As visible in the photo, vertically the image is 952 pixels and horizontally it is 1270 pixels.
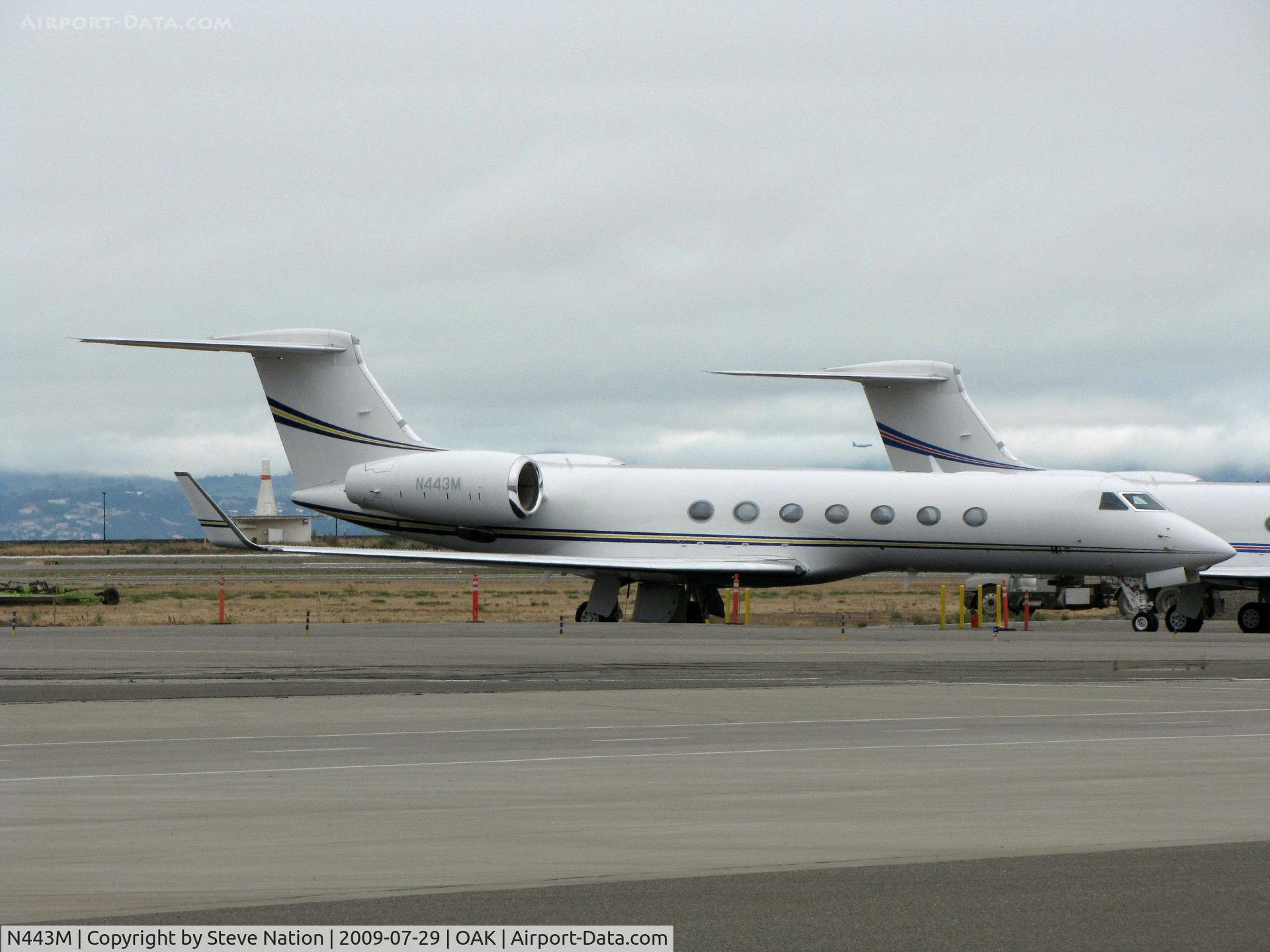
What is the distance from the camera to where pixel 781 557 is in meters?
35.1

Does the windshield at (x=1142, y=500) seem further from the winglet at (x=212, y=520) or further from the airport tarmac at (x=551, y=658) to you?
the winglet at (x=212, y=520)

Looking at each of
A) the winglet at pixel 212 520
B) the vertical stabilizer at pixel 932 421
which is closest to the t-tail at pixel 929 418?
the vertical stabilizer at pixel 932 421

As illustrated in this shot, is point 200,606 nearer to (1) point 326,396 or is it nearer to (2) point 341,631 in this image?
(1) point 326,396

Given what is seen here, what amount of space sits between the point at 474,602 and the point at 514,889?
3001 centimetres

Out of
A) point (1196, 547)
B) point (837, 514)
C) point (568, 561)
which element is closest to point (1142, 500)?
point (1196, 547)

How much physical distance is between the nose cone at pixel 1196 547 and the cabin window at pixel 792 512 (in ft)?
23.3

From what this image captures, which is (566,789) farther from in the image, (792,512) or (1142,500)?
(792,512)

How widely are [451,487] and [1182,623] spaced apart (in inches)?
579

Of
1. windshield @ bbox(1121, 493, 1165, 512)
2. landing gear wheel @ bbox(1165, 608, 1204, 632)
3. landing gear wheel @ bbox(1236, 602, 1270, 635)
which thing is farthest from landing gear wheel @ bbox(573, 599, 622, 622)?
landing gear wheel @ bbox(1236, 602, 1270, 635)

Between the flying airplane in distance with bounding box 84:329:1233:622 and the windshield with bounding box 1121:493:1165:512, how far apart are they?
0.33ft

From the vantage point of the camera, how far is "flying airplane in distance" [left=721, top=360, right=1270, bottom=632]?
112 ft

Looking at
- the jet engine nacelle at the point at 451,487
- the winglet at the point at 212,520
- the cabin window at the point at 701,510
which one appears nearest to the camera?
the winglet at the point at 212,520

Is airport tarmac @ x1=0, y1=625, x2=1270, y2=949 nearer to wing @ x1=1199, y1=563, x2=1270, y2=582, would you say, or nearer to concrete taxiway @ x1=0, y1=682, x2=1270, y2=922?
concrete taxiway @ x1=0, y1=682, x2=1270, y2=922

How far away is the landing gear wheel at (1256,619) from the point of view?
1329 inches
